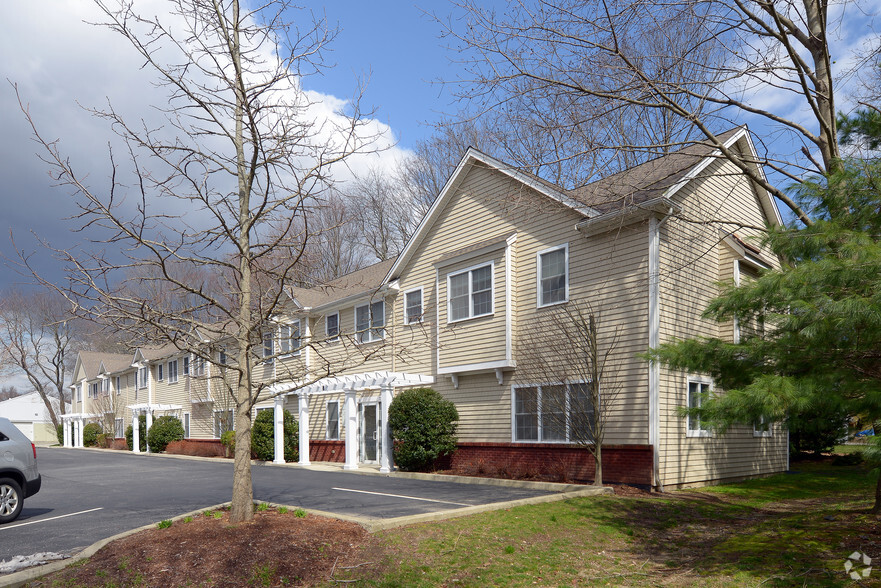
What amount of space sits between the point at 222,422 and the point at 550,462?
743 inches

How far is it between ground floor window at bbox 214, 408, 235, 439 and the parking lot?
30.0 ft

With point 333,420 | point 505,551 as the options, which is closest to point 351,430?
point 333,420

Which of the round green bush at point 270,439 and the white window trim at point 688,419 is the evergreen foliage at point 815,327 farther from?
the round green bush at point 270,439

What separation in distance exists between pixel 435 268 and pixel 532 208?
384 cm

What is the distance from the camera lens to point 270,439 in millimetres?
24125

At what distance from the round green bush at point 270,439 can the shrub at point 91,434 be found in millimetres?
27109

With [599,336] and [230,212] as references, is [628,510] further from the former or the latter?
[230,212]

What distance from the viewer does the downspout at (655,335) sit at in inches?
522

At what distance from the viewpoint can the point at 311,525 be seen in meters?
8.34

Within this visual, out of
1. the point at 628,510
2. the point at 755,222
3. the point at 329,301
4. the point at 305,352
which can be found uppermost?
the point at 755,222

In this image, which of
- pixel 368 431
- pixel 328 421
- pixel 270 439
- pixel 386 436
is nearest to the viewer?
pixel 386 436

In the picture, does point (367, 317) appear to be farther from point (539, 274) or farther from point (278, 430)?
point (539, 274)

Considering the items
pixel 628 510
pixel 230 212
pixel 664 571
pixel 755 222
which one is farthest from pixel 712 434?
pixel 230 212

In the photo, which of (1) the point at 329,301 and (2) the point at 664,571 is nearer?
(2) the point at 664,571
